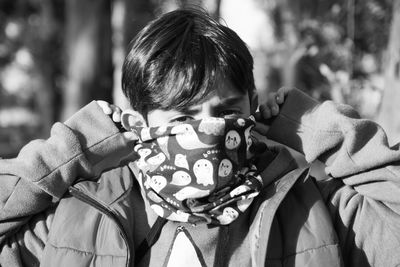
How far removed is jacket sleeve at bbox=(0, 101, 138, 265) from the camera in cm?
228

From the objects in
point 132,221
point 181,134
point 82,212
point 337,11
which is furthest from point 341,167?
point 337,11

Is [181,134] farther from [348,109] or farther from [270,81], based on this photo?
[270,81]

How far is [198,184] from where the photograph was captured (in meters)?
2.13

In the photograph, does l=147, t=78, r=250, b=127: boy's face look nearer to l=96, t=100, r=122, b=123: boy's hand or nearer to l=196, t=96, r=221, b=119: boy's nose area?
l=196, t=96, r=221, b=119: boy's nose area

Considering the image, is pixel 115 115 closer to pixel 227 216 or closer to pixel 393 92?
pixel 227 216

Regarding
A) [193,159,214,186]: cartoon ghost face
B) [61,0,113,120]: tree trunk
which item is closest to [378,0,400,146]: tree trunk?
[193,159,214,186]: cartoon ghost face

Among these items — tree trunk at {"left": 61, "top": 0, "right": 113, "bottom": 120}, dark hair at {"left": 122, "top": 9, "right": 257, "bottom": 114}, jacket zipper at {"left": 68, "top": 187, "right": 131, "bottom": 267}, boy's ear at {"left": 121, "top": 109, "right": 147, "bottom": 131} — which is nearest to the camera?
jacket zipper at {"left": 68, "top": 187, "right": 131, "bottom": 267}

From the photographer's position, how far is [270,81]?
15461 mm

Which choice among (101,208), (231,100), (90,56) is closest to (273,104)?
(231,100)

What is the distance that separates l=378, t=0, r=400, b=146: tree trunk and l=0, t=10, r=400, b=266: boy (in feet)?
4.73

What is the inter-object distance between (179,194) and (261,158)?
401mm

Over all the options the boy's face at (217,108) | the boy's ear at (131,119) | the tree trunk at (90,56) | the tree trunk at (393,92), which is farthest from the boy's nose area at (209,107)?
the tree trunk at (90,56)

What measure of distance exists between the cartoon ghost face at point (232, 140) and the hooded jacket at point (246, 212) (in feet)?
0.58

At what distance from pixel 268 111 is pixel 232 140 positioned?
353 mm
